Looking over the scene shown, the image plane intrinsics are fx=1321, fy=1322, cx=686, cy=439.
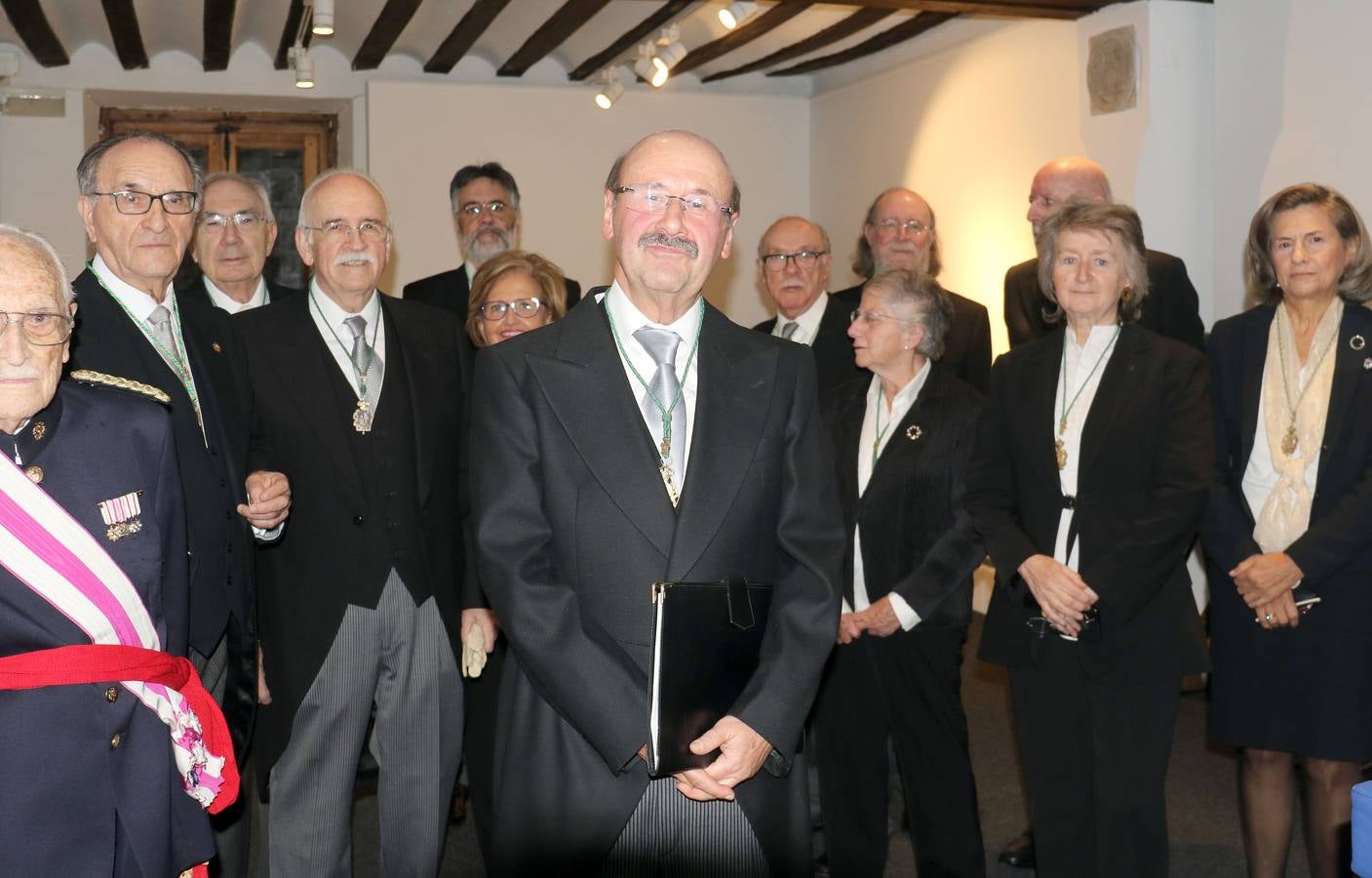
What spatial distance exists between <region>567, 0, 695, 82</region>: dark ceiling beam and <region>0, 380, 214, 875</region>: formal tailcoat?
18.0 feet

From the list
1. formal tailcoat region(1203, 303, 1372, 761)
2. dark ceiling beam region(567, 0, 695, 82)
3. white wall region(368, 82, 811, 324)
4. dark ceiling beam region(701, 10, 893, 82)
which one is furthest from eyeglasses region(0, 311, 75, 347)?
white wall region(368, 82, 811, 324)

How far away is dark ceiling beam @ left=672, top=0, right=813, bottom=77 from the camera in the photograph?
725 cm

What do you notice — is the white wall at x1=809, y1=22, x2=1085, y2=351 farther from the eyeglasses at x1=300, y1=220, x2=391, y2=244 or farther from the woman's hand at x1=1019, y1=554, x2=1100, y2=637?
the eyeglasses at x1=300, y1=220, x2=391, y2=244

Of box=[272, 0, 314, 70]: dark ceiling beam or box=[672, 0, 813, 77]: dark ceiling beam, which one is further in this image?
box=[272, 0, 314, 70]: dark ceiling beam

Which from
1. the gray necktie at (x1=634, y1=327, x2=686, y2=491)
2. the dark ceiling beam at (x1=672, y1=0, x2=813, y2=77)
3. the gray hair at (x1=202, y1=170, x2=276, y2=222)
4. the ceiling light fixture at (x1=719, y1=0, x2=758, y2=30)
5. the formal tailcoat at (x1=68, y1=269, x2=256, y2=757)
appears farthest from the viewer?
the dark ceiling beam at (x1=672, y1=0, x2=813, y2=77)

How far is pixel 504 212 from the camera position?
5.27 m

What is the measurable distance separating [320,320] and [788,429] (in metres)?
1.46

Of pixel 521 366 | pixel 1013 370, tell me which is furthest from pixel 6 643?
pixel 1013 370

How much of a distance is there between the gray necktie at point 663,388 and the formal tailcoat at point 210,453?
1.00 m

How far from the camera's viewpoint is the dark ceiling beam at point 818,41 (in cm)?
763

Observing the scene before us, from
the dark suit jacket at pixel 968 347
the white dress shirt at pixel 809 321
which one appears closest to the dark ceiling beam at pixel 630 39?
the white dress shirt at pixel 809 321

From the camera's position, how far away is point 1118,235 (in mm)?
3311

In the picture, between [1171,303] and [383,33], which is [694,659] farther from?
[383,33]

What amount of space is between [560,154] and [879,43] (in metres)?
2.37
